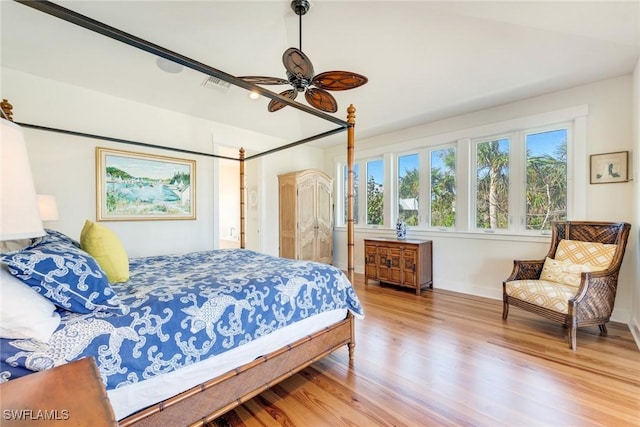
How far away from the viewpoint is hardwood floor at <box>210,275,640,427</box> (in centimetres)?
162

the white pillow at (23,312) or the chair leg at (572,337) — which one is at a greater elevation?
the white pillow at (23,312)

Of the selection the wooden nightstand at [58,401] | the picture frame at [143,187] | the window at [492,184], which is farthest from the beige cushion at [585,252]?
the picture frame at [143,187]

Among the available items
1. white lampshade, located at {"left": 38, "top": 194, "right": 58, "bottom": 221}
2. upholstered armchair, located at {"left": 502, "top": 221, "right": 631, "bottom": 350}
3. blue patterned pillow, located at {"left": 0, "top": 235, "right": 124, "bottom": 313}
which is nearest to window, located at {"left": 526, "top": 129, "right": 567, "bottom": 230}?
upholstered armchair, located at {"left": 502, "top": 221, "right": 631, "bottom": 350}

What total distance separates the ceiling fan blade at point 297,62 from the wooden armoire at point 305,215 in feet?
9.05

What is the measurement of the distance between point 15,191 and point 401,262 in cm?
406

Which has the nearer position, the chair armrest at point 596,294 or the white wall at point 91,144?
the chair armrest at point 596,294

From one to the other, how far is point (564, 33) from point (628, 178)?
5.51ft

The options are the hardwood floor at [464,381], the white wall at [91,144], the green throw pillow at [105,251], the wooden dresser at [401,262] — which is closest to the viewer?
the hardwood floor at [464,381]

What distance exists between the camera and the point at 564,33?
2.38 metres

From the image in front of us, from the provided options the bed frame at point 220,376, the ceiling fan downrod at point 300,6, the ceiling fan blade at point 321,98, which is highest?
the ceiling fan downrod at point 300,6

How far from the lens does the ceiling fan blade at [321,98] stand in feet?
8.11

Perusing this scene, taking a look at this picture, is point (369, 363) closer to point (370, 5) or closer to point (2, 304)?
point (2, 304)

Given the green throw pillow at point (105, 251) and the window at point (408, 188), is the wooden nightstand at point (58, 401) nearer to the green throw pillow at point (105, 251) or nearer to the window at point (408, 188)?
the green throw pillow at point (105, 251)

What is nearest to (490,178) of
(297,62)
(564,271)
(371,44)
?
(564,271)
